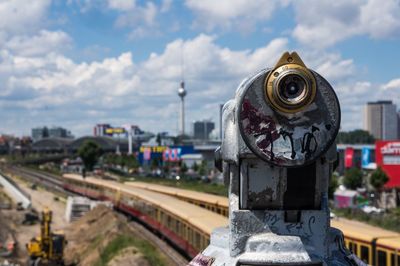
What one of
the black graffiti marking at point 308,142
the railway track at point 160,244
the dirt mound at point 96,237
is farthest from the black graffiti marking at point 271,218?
the dirt mound at point 96,237

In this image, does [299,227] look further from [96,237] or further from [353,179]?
[353,179]

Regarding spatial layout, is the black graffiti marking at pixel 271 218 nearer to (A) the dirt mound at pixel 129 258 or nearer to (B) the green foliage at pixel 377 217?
(A) the dirt mound at pixel 129 258

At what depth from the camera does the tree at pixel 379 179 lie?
189 ft

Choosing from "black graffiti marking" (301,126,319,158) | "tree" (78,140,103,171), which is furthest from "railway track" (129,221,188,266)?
"tree" (78,140,103,171)

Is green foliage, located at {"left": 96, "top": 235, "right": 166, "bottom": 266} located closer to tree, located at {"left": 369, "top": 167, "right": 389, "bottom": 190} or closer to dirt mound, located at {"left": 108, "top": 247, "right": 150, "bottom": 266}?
dirt mound, located at {"left": 108, "top": 247, "right": 150, "bottom": 266}

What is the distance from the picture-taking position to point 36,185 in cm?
8669

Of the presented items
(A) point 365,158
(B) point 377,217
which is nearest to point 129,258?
(B) point 377,217

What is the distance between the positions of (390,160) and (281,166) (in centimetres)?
5829

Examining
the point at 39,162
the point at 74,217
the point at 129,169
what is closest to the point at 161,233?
the point at 74,217

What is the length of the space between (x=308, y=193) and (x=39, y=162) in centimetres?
14884

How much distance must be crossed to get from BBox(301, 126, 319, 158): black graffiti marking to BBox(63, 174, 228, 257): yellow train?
15199mm

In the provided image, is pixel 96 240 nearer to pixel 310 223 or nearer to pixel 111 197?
pixel 111 197

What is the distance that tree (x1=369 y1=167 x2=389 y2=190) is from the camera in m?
57.5

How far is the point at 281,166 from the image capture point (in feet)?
14.3
